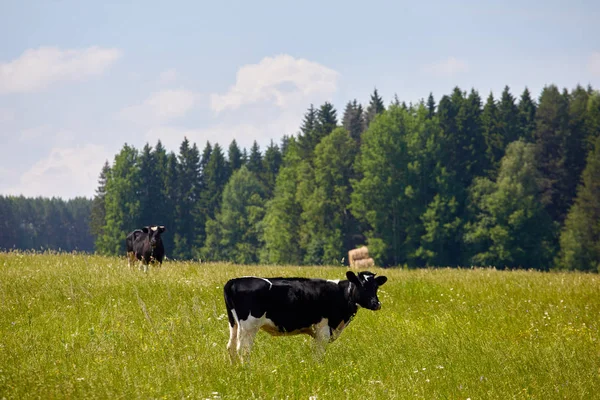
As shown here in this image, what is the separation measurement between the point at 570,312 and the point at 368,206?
48.5m

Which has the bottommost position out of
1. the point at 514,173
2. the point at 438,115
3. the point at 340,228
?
the point at 340,228

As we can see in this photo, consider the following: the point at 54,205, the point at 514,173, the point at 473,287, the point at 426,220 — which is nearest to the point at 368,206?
the point at 426,220

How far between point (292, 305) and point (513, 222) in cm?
5163

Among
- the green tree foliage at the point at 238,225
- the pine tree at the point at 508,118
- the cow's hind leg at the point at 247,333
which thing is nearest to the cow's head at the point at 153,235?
the cow's hind leg at the point at 247,333

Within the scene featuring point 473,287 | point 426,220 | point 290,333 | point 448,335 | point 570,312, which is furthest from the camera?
point 426,220

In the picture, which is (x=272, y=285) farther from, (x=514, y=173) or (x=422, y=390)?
(x=514, y=173)

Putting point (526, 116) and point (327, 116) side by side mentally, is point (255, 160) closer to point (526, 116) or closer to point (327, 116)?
point (327, 116)

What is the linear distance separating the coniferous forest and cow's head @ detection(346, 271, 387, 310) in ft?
132

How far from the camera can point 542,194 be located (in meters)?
63.8

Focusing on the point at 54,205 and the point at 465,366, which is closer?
the point at 465,366

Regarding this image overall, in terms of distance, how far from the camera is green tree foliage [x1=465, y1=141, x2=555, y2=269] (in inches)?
2324

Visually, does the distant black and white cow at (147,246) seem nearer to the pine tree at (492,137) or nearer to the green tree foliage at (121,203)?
the pine tree at (492,137)

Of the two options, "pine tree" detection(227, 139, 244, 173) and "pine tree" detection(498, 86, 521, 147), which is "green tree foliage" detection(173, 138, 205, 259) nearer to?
"pine tree" detection(227, 139, 244, 173)

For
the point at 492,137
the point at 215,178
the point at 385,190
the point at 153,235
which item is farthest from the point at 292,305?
the point at 215,178
